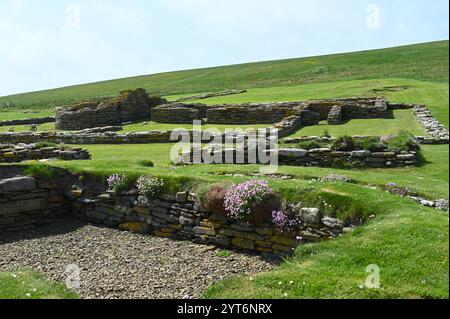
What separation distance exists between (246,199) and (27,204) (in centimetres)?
640

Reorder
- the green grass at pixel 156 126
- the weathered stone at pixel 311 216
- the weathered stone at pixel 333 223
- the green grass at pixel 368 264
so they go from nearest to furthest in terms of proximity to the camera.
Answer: the green grass at pixel 368 264 → the weathered stone at pixel 333 223 → the weathered stone at pixel 311 216 → the green grass at pixel 156 126

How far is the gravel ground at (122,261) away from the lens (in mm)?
8383

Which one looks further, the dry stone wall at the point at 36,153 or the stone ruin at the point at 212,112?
the stone ruin at the point at 212,112

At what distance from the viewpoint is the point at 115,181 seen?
40.0 ft

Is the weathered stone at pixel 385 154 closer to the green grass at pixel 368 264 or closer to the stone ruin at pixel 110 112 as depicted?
the green grass at pixel 368 264

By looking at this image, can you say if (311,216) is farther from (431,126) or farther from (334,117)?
(334,117)

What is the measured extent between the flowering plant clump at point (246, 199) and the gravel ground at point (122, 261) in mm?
880

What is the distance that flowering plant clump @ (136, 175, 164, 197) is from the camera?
11.4 metres

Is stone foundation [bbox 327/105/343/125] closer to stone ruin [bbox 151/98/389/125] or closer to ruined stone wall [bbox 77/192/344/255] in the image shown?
stone ruin [bbox 151/98/389/125]

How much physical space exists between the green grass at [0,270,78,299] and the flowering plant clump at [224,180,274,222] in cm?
357

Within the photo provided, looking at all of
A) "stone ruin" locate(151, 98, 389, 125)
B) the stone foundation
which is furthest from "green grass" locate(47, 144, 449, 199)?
"stone ruin" locate(151, 98, 389, 125)

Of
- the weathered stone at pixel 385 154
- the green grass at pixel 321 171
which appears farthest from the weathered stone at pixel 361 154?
the green grass at pixel 321 171
